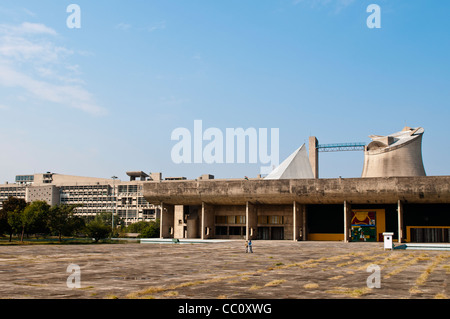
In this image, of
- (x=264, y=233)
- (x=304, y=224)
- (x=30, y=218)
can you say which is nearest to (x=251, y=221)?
(x=264, y=233)

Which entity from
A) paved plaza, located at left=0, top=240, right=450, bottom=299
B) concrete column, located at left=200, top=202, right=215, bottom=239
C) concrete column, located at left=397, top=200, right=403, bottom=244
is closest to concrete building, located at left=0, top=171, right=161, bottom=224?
concrete column, located at left=200, top=202, right=215, bottom=239

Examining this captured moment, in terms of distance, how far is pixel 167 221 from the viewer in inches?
3115

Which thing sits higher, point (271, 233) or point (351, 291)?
point (351, 291)

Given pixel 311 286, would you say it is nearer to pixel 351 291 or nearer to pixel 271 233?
pixel 351 291

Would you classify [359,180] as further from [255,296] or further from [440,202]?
[255,296]

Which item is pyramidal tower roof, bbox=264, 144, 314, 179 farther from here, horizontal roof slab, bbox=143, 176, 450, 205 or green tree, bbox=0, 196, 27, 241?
green tree, bbox=0, 196, 27, 241

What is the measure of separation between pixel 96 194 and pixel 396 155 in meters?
107

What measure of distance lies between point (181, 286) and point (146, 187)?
59303 mm

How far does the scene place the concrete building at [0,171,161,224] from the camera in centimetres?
14725

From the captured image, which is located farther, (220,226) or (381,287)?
(220,226)

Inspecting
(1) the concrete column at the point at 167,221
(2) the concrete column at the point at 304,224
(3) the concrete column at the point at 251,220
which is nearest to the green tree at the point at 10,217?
(1) the concrete column at the point at 167,221
